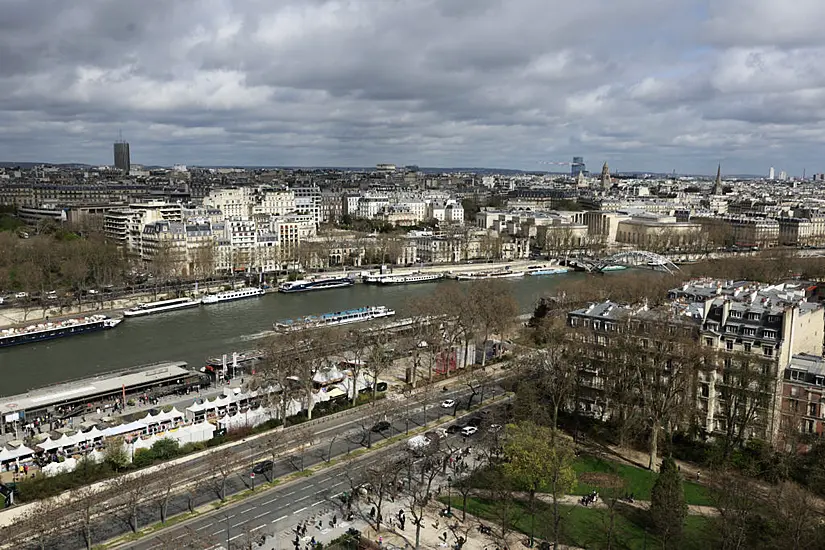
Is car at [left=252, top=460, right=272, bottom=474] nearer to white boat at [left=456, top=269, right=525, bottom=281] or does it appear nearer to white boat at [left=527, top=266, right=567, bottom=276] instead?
white boat at [left=456, top=269, right=525, bottom=281]

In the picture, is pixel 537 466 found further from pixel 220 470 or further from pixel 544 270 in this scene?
pixel 544 270

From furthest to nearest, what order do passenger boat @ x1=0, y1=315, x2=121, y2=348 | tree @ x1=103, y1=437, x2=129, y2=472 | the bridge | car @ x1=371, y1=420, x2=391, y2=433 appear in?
the bridge < passenger boat @ x1=0, y1=315, x2=121, y2=348 < car @ x1=371, y1=420, x2=391, y2=433 < tree @ x1=103, y1=437, x2=129, y2=472

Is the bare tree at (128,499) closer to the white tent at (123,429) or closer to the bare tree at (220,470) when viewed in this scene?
the bare tree at (220,470)

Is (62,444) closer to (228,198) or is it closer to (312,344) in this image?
(312,344)

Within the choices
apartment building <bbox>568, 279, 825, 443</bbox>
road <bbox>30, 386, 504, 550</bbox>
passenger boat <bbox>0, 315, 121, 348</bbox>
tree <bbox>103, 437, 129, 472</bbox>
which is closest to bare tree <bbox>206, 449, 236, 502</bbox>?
road <bbox>30, 386, 504, 550</bbox>

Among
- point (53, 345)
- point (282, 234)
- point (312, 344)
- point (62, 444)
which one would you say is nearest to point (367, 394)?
point (312, 344)

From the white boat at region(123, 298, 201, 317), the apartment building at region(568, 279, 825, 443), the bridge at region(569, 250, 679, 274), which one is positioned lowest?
the white boat at region(123, 298, 201, 317)

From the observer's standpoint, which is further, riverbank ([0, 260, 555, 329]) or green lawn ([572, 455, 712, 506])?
riverbank ([0, 260, 555, 329])

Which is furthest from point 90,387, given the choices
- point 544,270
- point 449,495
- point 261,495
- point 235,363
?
point 544,270
